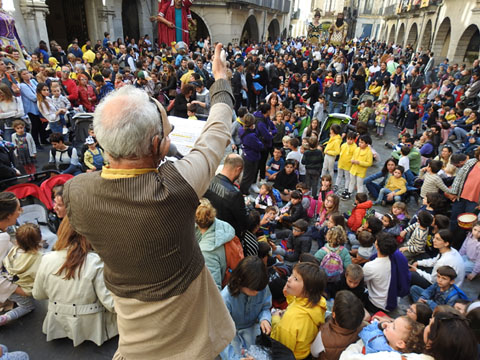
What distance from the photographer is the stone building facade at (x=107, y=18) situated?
1134 cm

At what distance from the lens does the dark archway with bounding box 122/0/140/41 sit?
62.1 ft

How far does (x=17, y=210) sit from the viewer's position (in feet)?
9.87

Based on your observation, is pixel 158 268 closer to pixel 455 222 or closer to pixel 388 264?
pixel 388 264

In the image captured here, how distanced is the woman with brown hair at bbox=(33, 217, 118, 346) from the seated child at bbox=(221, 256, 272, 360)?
103 cm

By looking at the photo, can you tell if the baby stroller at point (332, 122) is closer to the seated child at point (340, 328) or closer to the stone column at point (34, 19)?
the seated child at point (340, 328)

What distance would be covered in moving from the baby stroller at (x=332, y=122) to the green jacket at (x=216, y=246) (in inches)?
209

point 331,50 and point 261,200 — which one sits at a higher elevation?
point 331,50

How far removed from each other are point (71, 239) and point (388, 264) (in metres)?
3.09

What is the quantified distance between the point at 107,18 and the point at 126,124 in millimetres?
17749

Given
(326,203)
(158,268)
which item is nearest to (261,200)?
(326,203)

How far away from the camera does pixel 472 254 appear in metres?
4.17

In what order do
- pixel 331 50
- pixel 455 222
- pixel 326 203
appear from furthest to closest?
pixel 331 50, pixel 455 222, pixel 326 203

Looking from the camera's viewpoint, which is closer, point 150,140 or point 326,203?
point 150,140

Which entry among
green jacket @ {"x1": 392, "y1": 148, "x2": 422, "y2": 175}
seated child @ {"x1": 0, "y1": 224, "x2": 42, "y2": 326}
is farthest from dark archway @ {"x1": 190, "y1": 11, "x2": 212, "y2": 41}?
seated child @ {"x1": 0, "y1": 224, "x2": 42, "y2": 326}
